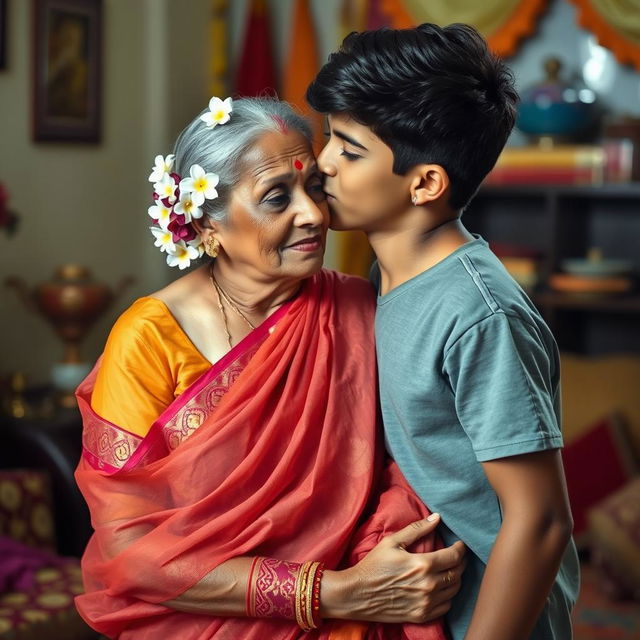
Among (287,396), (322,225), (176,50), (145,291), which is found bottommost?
(145,291)

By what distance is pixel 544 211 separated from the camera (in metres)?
4.71

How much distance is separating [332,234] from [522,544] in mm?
3602

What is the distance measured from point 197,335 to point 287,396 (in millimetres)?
178

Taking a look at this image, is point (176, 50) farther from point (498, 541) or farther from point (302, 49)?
point (498, 541)

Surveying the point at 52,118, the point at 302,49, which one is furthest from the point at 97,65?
the point at 302,49

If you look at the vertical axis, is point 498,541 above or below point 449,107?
below

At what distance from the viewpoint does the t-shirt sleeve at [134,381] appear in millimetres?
1617

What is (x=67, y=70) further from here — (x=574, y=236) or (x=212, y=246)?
(x=212, y=246)

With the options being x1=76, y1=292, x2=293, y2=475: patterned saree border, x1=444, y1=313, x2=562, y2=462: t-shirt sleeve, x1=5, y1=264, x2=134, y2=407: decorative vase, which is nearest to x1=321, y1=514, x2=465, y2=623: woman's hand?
x1=444, y1=313, x2=562, y2=462: t-shirt sleeve

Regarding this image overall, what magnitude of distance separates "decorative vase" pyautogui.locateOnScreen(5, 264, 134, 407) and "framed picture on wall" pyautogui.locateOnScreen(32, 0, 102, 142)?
0.62 metres

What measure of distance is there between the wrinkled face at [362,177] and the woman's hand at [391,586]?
47cm

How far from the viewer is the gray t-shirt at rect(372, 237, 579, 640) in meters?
1.48

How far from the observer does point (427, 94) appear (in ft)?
5.05

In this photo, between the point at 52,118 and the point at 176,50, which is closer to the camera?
the point at 52,118
